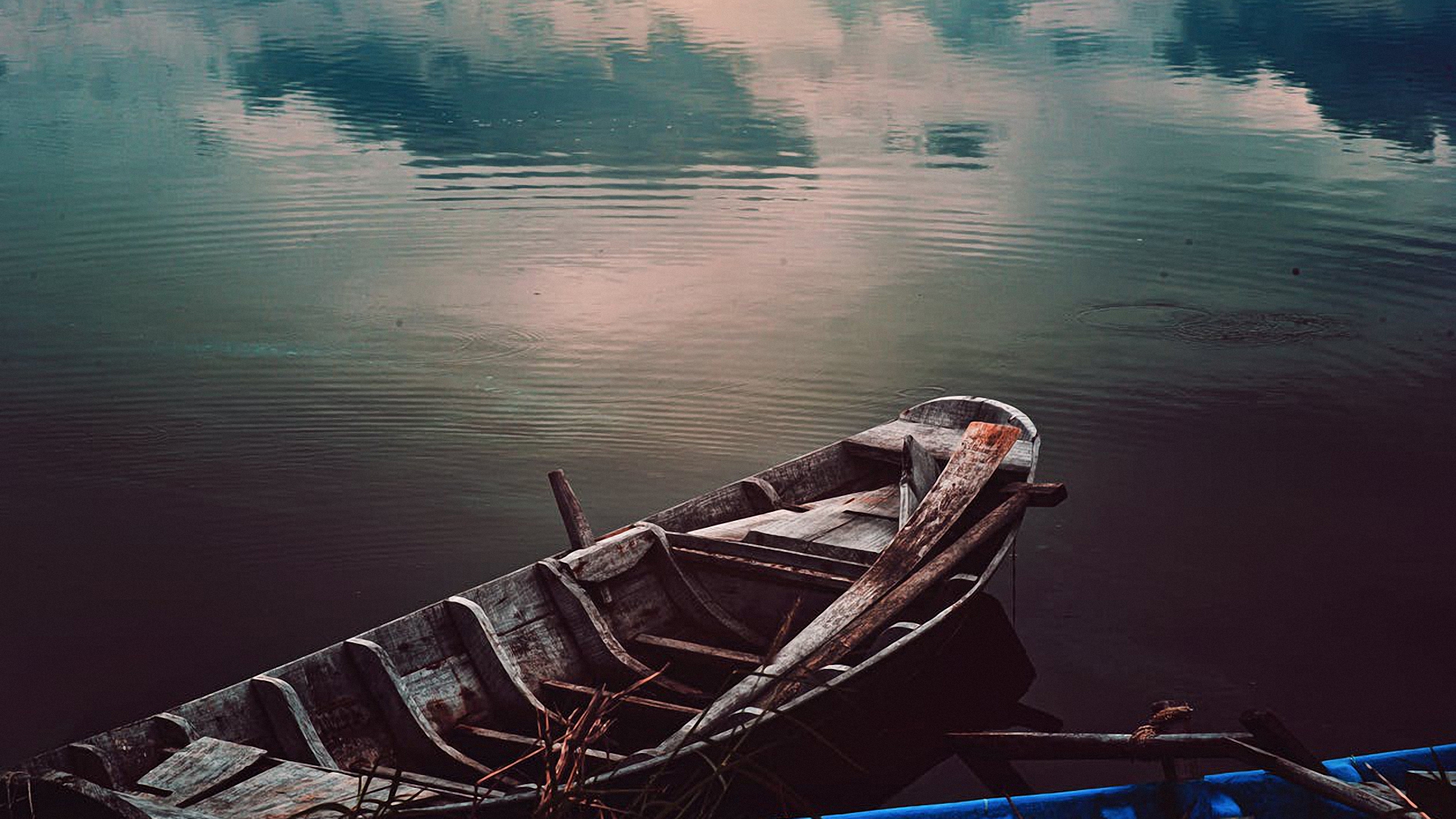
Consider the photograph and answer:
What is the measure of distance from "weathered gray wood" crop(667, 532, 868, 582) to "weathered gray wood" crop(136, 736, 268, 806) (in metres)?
2.69

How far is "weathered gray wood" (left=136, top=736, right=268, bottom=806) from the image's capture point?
16.7 ft

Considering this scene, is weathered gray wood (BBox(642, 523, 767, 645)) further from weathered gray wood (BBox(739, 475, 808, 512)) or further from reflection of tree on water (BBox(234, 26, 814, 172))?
reflection of tree on water (BBox(234, 26, 814, 172))

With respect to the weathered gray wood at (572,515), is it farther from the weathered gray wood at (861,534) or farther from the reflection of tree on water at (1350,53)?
the reflection of tree on water at (1350,53)

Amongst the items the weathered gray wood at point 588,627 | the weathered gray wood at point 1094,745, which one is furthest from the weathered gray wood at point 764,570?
the weathered gray wood at point 1094,745

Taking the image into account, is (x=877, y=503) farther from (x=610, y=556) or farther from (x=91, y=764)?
(x=91, y=764)

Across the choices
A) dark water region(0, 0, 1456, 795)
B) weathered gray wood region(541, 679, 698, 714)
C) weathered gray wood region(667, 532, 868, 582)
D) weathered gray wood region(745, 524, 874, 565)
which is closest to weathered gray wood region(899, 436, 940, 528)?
weathered gray wood region(745, 524, 874, 565)

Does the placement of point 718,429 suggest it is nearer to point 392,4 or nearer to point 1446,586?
point 1446,586

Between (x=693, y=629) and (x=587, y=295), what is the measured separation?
8.11 meters

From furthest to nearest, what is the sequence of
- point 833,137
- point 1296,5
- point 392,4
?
point 392,4 → point 1296,5 → point 833,137

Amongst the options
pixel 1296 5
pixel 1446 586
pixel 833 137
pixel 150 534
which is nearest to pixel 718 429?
pixel 150 534

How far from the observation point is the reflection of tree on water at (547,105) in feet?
78.4

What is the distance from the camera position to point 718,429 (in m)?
11.2

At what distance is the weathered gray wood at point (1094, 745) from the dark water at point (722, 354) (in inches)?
63.6

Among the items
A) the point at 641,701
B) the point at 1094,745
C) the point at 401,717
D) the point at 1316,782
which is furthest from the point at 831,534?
the point at 1316,782
